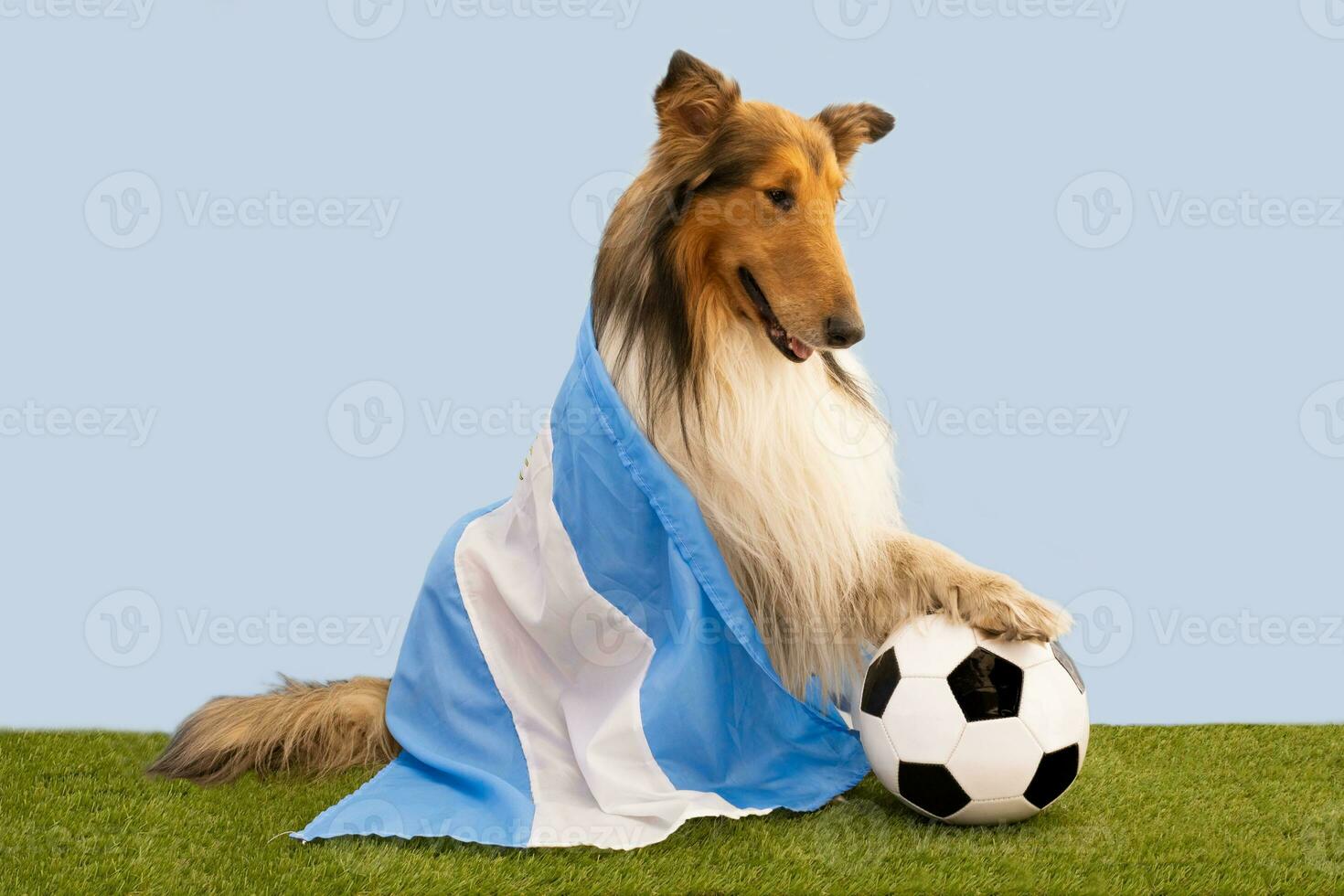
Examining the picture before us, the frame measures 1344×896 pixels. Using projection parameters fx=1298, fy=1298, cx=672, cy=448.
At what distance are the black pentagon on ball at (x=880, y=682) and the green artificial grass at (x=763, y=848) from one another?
35 centimetres

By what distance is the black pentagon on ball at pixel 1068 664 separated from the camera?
3623 mm

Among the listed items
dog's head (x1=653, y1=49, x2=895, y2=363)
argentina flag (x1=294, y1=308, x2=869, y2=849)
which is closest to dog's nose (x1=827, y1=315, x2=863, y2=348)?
dog's head (x1=653, y1=49, x2=895, y2=363)

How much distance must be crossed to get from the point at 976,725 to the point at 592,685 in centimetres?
118

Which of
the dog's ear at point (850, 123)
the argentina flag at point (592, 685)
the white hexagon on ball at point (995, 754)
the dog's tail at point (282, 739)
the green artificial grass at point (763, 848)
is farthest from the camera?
the dog's tail at point (282, 739)

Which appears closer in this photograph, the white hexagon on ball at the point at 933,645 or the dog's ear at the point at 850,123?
the white hexagon on ball at the point at 933,645

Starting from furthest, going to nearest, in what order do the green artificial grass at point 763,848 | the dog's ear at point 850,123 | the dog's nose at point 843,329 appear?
the dog's ear at point 850,123, the dog's nose at point 843,329, the green artificial grass at point 763,848

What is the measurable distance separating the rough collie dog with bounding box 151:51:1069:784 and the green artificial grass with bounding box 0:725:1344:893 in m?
0.58

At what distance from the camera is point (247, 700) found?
460 cm

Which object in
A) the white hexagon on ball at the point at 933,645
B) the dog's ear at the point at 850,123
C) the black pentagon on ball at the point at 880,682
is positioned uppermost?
the dog's ear at the point at 850,123

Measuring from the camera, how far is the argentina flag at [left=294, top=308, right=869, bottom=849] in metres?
3.71

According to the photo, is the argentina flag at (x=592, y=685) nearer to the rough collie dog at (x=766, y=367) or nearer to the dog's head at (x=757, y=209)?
→ the rough collie dog at (x=766, y=367)

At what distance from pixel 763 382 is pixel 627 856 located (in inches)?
54.7

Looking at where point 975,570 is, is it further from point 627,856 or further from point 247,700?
point 247,700

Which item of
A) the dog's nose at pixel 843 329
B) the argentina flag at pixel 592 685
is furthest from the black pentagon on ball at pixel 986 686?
the dog's nose at pixel 843 329
